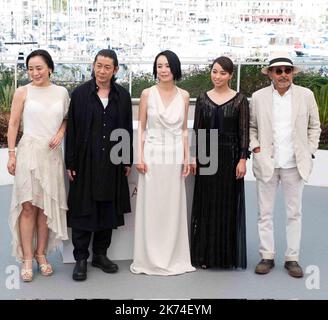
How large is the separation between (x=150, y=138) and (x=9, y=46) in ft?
19.7

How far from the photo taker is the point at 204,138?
3.75 meters

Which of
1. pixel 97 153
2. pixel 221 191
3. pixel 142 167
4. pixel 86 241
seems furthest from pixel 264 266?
pixel 97 153

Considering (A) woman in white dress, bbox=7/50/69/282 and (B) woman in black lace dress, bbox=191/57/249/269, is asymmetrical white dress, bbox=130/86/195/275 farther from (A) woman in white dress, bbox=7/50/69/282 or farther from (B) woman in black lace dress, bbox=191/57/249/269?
(A) woman in white dress, bbox=7/50/69/282

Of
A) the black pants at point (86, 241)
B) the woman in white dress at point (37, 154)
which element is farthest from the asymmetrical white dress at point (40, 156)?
the black pants at point (86, 241)

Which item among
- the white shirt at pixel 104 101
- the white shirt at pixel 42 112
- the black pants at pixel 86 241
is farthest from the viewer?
the black pants at pixel 86 241

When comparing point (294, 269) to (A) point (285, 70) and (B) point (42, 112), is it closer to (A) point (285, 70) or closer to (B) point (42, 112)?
(A) point (285, 70)

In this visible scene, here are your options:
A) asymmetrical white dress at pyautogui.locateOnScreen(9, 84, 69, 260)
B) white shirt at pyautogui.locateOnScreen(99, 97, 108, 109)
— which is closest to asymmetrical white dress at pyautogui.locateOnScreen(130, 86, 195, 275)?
white shirt at pyautogui.locateOnScreen(99, 97, 108, 109)

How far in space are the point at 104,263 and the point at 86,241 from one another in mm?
201

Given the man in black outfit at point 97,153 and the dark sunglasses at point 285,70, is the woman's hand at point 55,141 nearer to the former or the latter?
the man in black outfit at point 97,153

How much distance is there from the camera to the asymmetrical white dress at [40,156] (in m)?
3.55

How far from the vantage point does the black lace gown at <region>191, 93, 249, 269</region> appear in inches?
145

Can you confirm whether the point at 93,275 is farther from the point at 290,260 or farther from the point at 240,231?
the point at 290,260

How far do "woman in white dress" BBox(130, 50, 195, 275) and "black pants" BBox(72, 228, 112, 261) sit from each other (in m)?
0.20

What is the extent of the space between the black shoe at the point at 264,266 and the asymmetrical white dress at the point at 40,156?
50.7 inches
